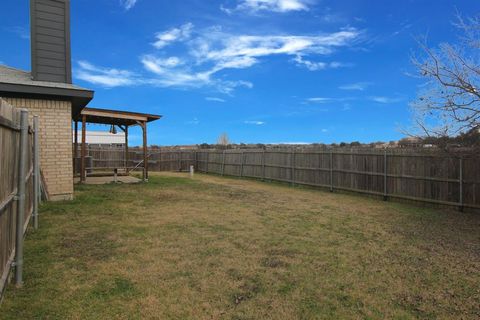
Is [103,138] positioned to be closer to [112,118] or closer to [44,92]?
[112,118]

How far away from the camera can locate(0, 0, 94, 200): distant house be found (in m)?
8.48

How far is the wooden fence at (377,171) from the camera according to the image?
946cm

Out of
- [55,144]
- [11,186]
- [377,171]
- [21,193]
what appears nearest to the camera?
[11,186]

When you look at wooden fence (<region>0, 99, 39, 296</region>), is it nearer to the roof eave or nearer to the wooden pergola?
the roof eave

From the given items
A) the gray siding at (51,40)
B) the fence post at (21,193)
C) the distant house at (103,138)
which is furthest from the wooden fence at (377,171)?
the distant house at (103,138)

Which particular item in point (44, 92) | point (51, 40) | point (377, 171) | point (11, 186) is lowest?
point (377, 171)

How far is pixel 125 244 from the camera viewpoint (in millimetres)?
5316

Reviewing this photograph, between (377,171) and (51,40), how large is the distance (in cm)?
1101

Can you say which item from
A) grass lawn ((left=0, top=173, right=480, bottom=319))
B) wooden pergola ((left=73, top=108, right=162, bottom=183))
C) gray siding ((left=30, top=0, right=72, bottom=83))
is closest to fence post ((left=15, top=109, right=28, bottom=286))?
grass lawn ((left=0, top=173, right=480, bottom=319))

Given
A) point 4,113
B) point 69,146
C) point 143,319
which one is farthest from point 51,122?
point 143,319

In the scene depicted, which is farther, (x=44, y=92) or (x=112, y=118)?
(x=112, y=118)

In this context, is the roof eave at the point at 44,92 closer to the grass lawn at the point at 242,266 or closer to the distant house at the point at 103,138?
the grass lawn at the point at 242,266

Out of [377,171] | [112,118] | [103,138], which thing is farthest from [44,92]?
[103,138]

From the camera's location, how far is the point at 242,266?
445 cm
